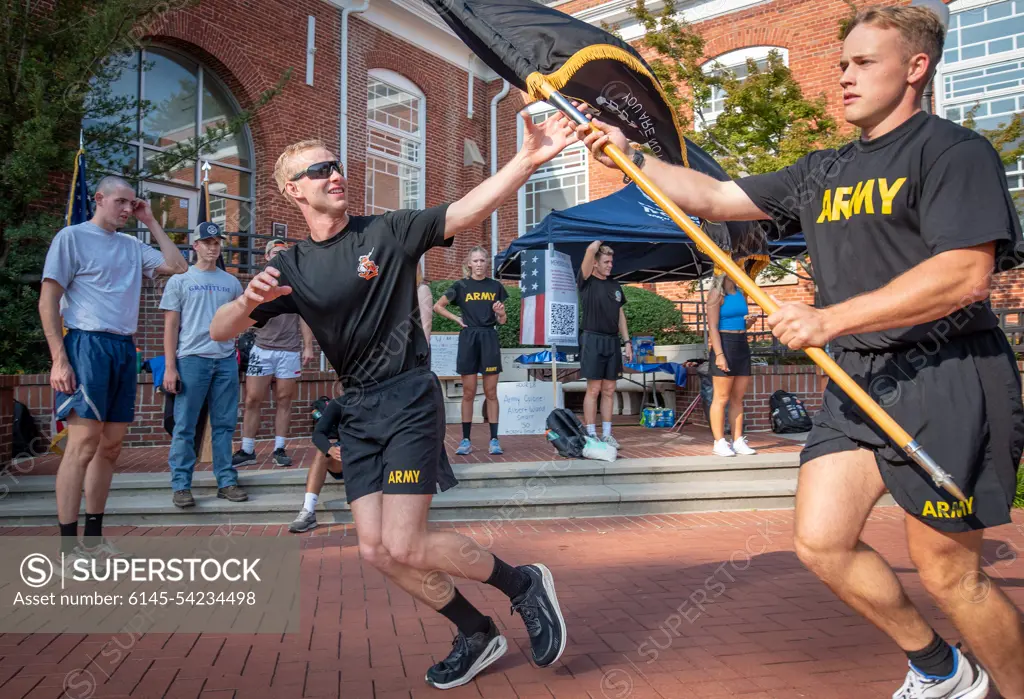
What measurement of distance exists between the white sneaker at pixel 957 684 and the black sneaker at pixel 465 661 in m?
1.56

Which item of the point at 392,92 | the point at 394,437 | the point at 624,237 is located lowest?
the point at 394,437

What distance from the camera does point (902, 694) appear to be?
8.25 ft

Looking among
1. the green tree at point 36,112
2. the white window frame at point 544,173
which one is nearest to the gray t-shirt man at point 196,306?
the green tree at point 36,112

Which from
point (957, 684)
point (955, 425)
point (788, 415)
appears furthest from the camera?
point (788, 415)

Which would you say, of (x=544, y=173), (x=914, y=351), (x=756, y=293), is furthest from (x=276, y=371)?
(x=544, y=173)

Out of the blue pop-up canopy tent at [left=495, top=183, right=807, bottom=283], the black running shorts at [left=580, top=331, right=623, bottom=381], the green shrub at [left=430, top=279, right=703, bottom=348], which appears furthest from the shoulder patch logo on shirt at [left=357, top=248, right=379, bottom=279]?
the green shrub at [left=430, top=279, right=703, bottom=348]

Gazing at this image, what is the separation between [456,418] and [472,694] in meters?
8.79

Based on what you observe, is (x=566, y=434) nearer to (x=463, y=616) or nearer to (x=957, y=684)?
(x=463, y=616)

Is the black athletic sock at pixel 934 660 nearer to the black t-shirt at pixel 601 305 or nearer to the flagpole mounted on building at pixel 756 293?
the flagpole mounted on building at pixel 756 293

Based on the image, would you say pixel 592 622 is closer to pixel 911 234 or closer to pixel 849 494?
pixel 849 494

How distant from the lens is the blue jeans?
5.95 metres

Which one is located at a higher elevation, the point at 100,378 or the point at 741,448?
the point at 100,378

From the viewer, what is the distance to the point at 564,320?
900cm

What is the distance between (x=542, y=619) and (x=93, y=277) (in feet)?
11.5
